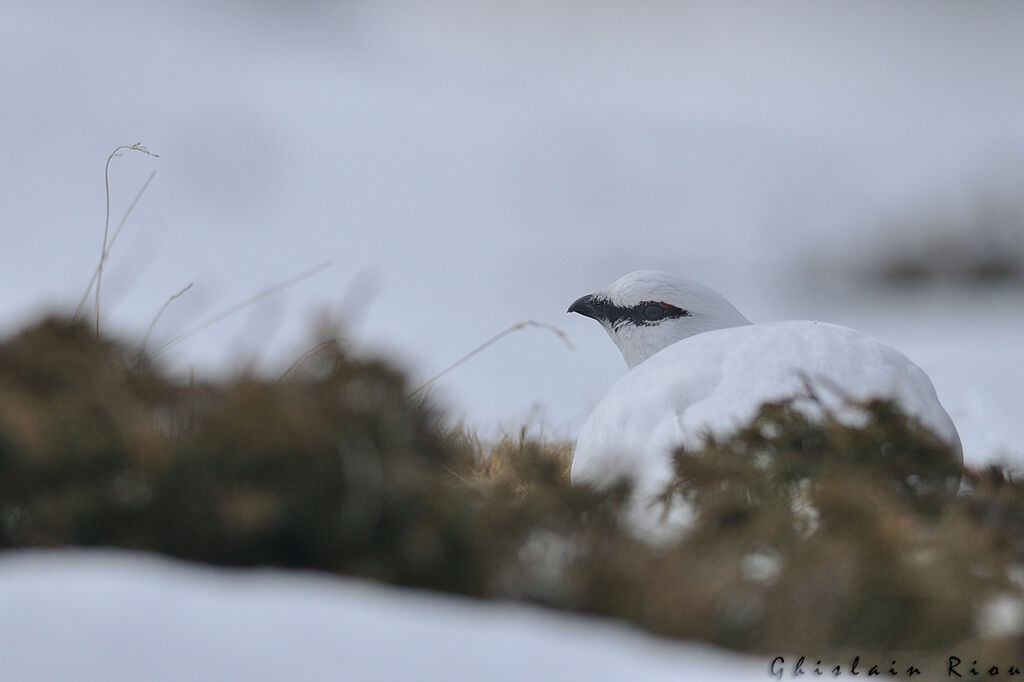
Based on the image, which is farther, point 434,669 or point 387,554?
point 387,554

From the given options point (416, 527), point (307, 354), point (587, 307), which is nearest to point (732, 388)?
point (307, 354)

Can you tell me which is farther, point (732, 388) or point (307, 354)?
point (732, 388)

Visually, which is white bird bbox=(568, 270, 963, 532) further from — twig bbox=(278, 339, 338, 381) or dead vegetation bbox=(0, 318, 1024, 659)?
twig bbox=(278, 339, 338, 381)

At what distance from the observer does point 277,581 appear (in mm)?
1254

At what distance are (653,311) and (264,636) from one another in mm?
2355

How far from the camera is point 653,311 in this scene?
3.35m

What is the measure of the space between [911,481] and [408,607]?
1.04 meters

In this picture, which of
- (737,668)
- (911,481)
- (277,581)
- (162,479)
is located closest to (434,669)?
(277,581)

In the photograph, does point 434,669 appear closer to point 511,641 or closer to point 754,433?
point 511,641

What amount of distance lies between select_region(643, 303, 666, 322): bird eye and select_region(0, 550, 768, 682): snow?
83.2 inches

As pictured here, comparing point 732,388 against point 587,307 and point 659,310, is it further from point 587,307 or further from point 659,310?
point 587,307

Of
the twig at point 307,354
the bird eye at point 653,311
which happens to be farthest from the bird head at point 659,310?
the twig at point 307,354

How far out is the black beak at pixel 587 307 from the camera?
3482 millimetres

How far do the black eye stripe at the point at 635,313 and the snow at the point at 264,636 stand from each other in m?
2.10
